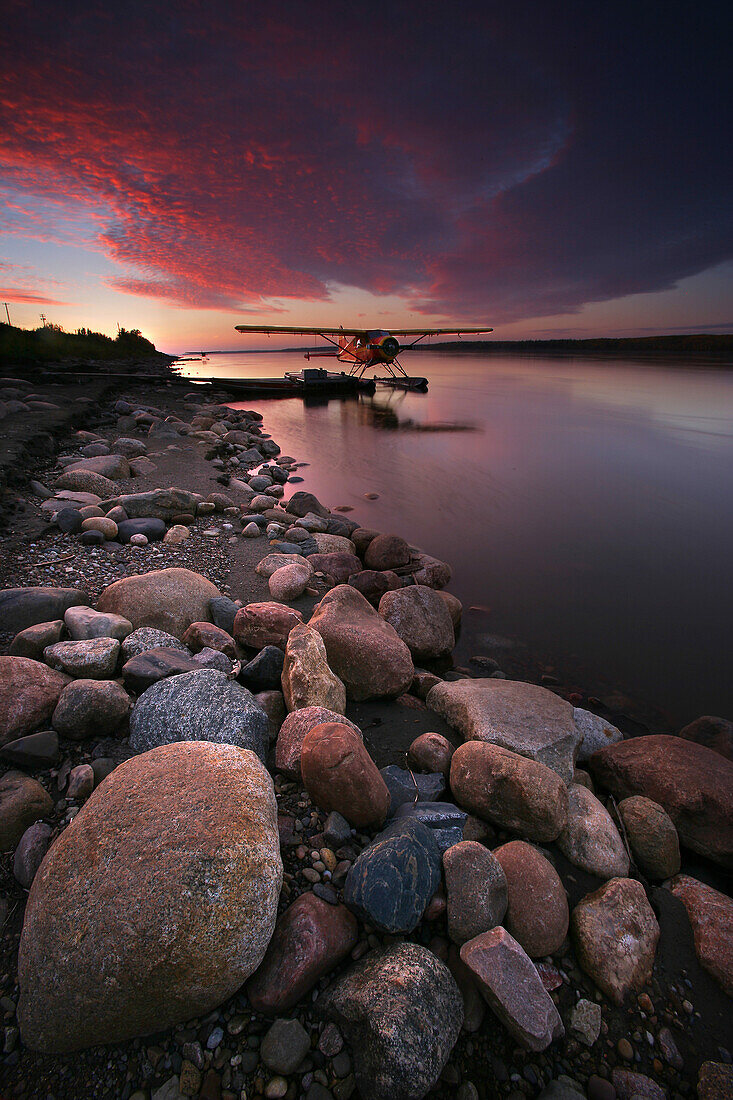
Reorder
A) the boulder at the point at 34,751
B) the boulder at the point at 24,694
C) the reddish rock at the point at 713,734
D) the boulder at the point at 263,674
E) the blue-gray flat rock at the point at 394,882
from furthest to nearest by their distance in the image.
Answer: the reddish rock at the point at 713,734
the boulder at the point at 263,674
the boulder at the point at 24,694
the boulder at the point at 34,751
the blue-gray flat rock at the point at 394,882

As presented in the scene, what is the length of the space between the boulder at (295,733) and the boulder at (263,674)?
0.53m

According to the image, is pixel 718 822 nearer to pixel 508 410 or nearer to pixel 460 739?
pixel 460 739

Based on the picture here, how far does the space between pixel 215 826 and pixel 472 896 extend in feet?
4.28

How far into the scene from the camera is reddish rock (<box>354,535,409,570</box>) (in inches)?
272

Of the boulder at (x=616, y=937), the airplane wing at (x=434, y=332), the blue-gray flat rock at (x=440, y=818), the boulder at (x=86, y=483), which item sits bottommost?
the boulder at (x=616, y=937)

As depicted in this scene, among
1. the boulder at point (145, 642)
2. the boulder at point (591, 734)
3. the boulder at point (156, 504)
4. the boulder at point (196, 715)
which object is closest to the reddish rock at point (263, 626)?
the boulder at point (145, 642)

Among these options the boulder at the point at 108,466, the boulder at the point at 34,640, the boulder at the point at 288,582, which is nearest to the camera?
the boulder at the point at 34,640

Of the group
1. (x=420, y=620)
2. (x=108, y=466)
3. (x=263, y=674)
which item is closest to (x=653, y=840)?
(x=420, y=620)

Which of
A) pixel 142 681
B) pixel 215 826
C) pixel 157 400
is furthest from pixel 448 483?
pixel 157 400

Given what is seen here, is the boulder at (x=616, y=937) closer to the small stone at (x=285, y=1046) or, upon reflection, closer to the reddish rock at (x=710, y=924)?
the reddish rock at (x=710, y=924)

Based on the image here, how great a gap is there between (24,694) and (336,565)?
4.11 meters

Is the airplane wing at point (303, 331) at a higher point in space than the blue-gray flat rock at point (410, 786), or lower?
higher

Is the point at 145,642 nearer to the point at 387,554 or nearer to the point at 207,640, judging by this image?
the point at 207,640

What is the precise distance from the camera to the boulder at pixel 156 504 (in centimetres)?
680
